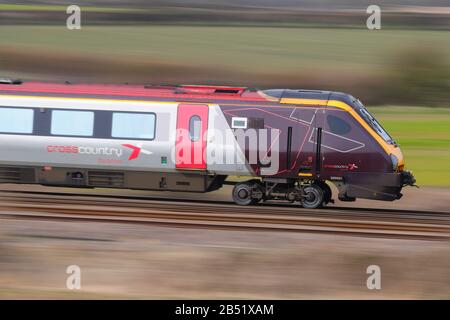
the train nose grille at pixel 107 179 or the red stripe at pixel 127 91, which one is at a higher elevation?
the red stripe at pixel 127 91

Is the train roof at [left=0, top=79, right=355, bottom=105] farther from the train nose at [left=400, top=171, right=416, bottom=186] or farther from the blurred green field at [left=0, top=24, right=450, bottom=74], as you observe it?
the blurred green field at [left=0, top=24, right=450, bottom=74]

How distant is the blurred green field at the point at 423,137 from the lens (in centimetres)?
2931

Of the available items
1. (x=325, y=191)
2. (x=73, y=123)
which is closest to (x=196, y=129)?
(x=73, y=123)

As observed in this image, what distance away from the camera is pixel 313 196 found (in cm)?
2230

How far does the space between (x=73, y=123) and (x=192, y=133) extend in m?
2.96

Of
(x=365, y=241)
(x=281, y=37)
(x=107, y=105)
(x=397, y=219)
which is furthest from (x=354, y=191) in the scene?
(x=281, y=37)

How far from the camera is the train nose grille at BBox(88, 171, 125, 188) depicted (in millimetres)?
22656

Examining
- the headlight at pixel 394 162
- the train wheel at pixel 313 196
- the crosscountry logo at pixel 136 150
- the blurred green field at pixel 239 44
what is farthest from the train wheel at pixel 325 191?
the blurred green field at pixel 239 44

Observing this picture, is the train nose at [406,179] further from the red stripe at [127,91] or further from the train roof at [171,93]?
the red stripe at [127,91]

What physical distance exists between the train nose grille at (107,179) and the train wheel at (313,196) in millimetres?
4489

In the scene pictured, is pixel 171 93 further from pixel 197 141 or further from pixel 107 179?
pixel 107 179

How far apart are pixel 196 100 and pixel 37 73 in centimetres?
2819

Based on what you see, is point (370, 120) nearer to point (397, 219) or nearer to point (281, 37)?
point (397, 219)

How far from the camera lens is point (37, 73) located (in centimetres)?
4853
